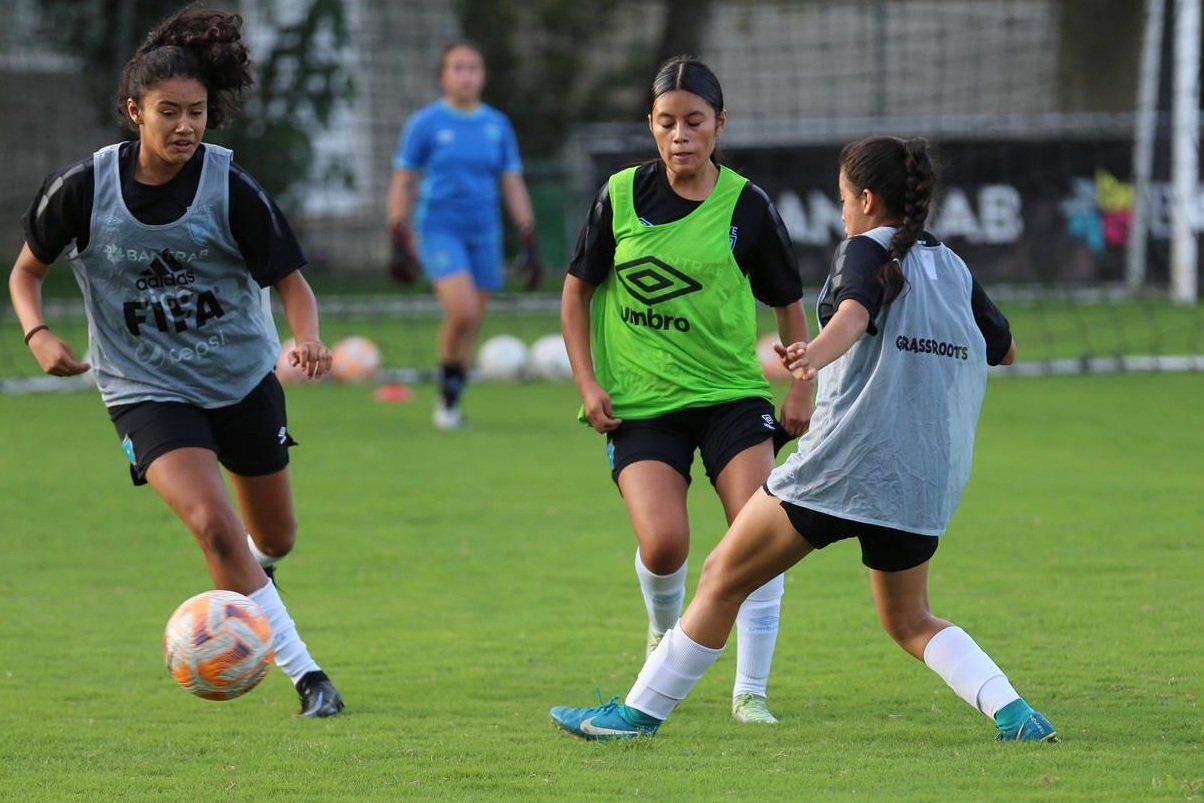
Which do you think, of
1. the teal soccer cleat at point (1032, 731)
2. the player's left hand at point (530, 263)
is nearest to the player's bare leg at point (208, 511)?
the teal soccer cleat at point (1032, 731)

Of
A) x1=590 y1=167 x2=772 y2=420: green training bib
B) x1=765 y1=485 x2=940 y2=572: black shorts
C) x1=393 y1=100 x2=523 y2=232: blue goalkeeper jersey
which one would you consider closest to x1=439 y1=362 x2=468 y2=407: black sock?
x1=393 y1=100 x2=523 y2=232: blue goalkeeper jersey

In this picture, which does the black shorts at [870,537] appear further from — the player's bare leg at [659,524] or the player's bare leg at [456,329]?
the player's bare leg at [456,329]

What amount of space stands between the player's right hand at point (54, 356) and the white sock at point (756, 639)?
197 centimetres

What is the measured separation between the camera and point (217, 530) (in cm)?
483

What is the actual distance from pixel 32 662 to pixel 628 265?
7.66ft

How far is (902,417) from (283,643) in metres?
1.95

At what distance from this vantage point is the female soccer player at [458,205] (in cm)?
1080

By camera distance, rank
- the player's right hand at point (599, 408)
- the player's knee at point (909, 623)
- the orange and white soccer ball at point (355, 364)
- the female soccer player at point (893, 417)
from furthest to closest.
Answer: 1. the orange and white soccer ball at point (355, 364)
2. the player's right hand at point (599, 408)
3. the player's knee at point (909, 623)
4. the female soccer player at point (893, 417)

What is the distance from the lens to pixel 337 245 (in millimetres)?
22000

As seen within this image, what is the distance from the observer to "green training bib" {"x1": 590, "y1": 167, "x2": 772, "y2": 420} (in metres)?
4.92

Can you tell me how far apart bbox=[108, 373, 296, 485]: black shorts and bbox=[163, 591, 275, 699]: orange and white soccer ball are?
519 millimetres

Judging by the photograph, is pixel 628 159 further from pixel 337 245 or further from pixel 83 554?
pixel 83 554

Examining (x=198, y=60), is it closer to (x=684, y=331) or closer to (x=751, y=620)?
(x=684, y=331)

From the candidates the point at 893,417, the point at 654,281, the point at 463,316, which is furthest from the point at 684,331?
the point at 463,316
